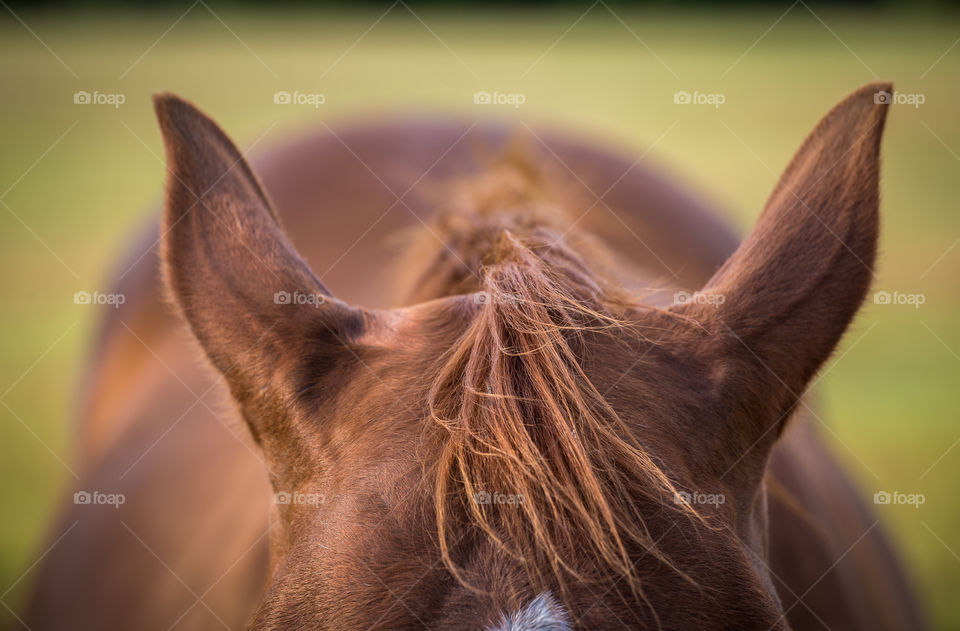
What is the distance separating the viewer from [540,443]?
1.27 metres

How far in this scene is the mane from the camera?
1.20 metres

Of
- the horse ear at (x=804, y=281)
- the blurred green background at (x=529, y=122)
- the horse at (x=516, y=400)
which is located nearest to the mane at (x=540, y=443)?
the horse at (x=516, y=400)

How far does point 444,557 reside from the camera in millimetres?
1184

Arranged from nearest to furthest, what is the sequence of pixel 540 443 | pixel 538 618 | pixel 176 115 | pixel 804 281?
pixel 538 618
pixel 540 443
pixel 804 281
pixel 176 115

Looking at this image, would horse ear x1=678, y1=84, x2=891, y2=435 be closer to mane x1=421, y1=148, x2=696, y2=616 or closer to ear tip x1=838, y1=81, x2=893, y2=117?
ear tip x1=838, y1=81, x2=893, y2=117

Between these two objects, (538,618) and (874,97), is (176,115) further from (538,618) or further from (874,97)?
(874,97)

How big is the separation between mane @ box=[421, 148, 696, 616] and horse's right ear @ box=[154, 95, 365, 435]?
0.28m

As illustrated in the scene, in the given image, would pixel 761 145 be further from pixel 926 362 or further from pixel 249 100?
pixel 249 100

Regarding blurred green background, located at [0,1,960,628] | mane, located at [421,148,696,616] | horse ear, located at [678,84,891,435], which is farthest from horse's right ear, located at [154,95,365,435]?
blurred green background, located at [0,1,960,628]

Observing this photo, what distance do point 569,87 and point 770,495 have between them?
51.5 feet

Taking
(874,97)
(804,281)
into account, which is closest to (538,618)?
(804,281)

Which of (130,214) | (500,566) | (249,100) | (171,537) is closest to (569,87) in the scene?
(249,100)

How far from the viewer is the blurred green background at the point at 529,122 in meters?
5.30

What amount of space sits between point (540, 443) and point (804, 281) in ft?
1.99
